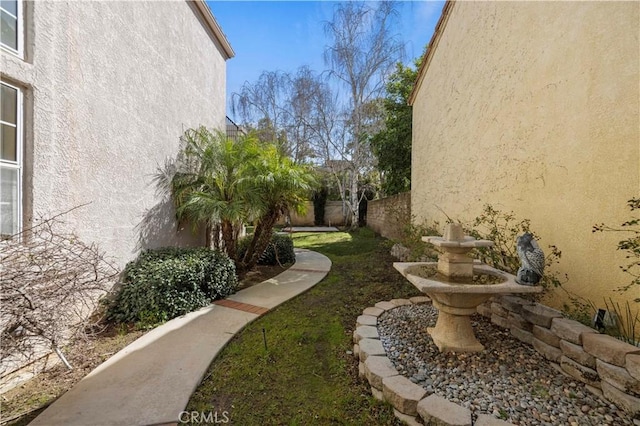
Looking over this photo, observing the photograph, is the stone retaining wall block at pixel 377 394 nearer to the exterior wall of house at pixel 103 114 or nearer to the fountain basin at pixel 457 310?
the fountain basin at pixel 457 310

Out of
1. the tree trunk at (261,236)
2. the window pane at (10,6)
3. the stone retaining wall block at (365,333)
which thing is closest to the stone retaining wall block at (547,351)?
the stone retaining wall block at (365,333)

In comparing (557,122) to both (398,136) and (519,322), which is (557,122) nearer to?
(519,322)

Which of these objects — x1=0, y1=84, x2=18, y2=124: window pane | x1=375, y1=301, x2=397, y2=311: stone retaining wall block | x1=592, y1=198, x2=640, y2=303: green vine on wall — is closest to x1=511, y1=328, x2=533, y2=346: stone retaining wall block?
x1=592, y1=198, x2=640, y2=303: green vine on wall

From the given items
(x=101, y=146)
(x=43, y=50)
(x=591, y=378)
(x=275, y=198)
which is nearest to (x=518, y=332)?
(x=591, y=378)

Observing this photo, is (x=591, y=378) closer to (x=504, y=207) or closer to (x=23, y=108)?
(x=504, y=207)

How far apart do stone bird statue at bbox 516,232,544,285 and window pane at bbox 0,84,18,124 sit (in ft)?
21.2

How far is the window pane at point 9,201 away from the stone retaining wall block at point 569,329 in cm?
651

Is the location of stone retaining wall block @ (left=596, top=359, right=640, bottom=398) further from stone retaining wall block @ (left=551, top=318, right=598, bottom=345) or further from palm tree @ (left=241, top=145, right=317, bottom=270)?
palm tree @ (left=241, top=145, right=317, bottom=270)

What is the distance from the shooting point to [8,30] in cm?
346

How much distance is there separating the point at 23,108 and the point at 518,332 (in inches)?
277

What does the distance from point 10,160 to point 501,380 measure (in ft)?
20.5

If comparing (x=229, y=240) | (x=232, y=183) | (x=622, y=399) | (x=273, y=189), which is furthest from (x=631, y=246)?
(x=229, y=240)

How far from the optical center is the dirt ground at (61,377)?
2801 millimetres

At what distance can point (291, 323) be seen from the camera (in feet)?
15.9
